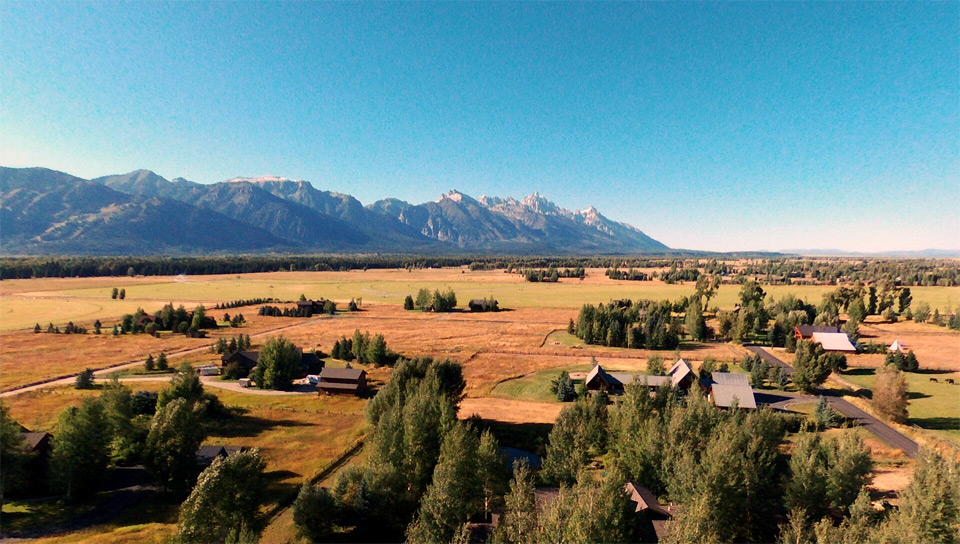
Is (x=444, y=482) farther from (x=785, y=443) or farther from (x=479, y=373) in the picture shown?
(x=479, y=373)

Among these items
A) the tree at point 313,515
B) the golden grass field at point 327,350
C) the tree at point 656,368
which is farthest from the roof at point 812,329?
the tree at point 313,515

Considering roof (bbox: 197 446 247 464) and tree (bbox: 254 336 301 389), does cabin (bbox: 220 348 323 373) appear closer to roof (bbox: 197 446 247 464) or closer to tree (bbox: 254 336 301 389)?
tree (bbox: 254 336 301 389)

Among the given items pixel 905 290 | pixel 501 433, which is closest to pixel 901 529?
pixel 501 433

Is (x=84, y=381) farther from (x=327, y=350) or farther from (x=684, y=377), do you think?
(x=684, y=377)

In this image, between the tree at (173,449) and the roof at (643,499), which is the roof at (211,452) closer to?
the tree at (173,449)

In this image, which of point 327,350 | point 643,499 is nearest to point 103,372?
point 327,350

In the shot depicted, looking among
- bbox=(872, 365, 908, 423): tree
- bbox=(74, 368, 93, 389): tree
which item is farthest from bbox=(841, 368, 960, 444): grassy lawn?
bbox=(74, 368, 93, 389): tree
